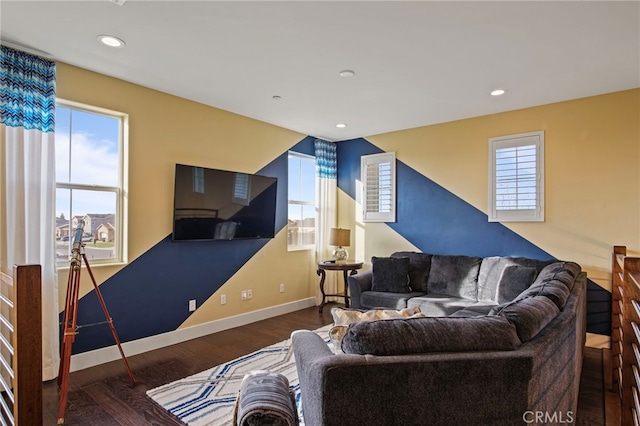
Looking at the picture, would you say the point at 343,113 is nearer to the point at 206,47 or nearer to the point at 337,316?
the point at 206,47

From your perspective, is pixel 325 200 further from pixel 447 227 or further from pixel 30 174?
pixel 30 174

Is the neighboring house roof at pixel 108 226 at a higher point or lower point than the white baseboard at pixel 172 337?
higher

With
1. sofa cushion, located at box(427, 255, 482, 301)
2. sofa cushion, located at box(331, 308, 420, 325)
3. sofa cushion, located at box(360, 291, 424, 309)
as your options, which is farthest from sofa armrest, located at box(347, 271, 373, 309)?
sofa cushion, located at box(331, 308, 420, 325)

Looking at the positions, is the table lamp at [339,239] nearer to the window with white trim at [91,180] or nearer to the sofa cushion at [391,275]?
the sofa cushion at [391,275]

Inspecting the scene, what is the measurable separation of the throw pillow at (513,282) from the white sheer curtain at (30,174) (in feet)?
13.4

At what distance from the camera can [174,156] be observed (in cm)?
398

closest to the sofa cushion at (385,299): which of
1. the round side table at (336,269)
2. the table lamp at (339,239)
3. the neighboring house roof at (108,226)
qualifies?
the round side table at (336,269)

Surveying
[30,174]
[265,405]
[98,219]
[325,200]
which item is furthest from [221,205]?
[265,405]

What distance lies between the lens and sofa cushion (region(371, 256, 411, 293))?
4.52 m

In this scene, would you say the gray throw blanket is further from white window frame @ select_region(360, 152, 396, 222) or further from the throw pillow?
white window frame @ select_region(360, 152, 396, 222)

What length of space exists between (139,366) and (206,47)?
278 centimetres

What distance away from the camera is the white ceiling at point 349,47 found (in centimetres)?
238

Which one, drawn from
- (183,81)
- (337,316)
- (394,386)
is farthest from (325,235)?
(394,386)

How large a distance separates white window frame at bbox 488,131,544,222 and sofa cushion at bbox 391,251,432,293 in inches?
36.6
